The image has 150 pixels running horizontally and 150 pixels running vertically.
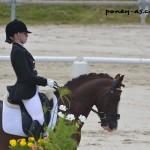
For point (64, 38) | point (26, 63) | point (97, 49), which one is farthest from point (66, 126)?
point (64, 38)

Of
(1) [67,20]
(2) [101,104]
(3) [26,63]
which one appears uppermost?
(3) [26,63]

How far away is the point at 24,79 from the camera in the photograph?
21.6ft

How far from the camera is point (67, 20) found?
23.4 m

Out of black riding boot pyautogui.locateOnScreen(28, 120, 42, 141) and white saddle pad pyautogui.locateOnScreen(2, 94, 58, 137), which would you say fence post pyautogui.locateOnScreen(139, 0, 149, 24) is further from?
black riding boot pyautogui.locateOnScreen(28, 120, 42, 141)

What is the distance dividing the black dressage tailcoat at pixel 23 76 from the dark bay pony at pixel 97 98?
11.4 inches

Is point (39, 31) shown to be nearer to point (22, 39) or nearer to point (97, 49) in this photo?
point (97, 49)

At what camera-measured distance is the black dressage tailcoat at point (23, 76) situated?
655 cm

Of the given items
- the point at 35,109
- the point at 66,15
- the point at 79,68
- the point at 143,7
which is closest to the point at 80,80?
the point at 35,109

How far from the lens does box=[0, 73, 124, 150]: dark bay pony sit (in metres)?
6.88

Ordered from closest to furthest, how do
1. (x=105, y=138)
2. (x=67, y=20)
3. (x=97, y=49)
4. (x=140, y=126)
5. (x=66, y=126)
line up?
(x=66, y=126) → (x=105, y=138) → (x=140, y=126) → (x=97, y=49) → (x=67, y=20)

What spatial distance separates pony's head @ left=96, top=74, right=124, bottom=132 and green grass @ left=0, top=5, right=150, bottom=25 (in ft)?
52.3

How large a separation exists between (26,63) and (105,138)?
3.22 m

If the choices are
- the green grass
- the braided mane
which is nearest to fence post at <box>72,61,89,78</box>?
the braided mane

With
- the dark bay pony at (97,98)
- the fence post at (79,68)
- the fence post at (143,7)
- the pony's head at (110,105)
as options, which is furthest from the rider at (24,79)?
the fence post at (143,7)
